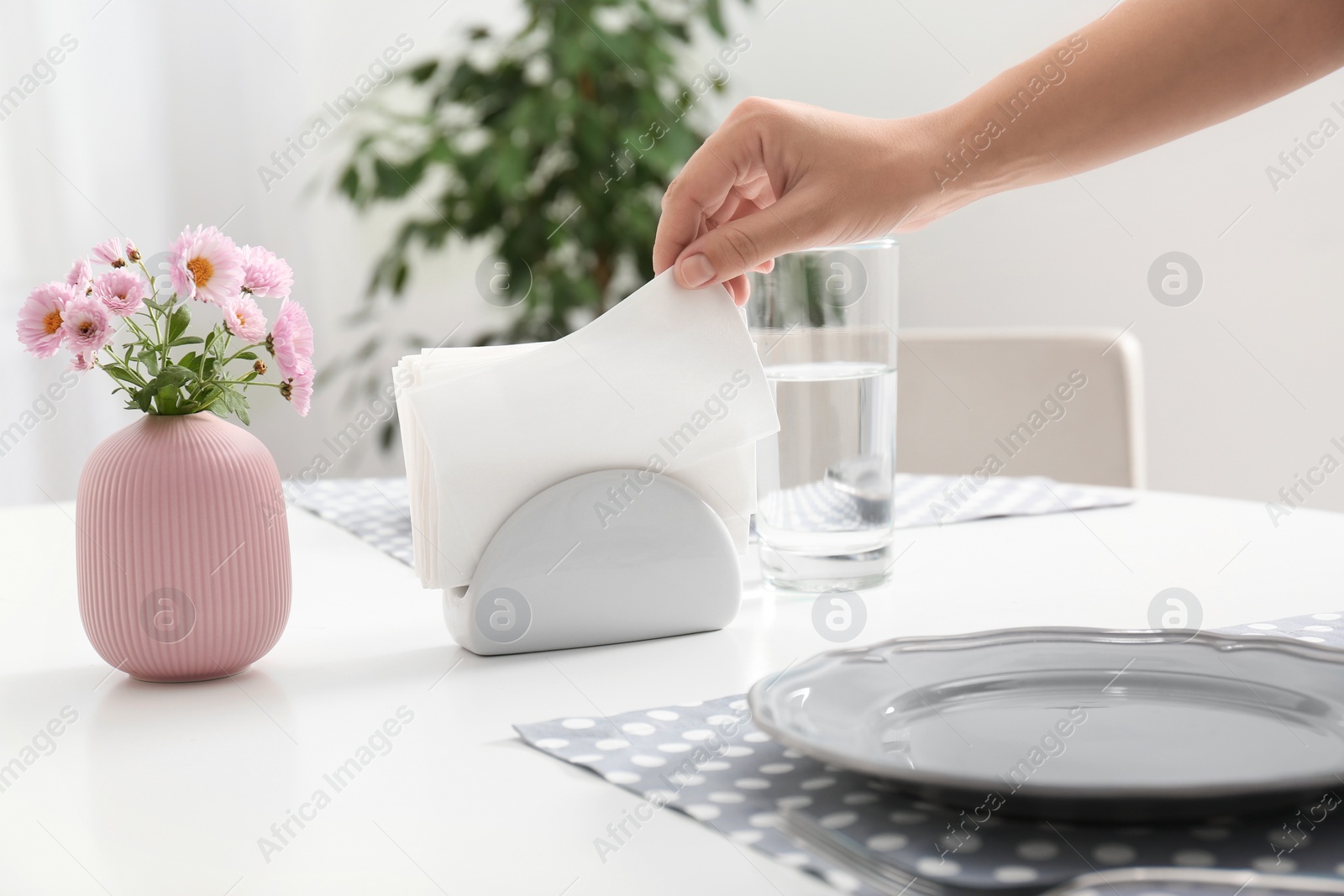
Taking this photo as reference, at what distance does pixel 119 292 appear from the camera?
67 centimetres

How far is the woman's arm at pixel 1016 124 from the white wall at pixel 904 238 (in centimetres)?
137

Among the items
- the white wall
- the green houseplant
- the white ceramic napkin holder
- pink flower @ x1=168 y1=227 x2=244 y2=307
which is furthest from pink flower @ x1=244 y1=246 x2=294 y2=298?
the white wall

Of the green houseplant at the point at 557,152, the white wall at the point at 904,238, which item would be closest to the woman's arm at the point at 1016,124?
the white wall at the point at 904,238

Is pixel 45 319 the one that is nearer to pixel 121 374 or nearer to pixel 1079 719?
pixel 121 374

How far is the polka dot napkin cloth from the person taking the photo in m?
0.40

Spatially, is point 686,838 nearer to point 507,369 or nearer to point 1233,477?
point 507,369

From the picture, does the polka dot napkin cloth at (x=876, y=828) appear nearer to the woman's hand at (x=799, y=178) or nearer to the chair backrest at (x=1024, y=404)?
the woman's hand at (x=799, y=178)

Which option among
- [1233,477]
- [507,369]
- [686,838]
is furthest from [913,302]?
[686,838]

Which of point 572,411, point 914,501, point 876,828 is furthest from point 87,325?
point 914,501

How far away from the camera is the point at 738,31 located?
2756mm

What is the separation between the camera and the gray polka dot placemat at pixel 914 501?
112cm

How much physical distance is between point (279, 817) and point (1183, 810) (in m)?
0.35

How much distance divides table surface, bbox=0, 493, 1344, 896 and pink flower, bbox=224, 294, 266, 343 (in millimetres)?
204

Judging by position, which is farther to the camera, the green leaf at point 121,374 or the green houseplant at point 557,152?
the green houseplant at point 557,152
